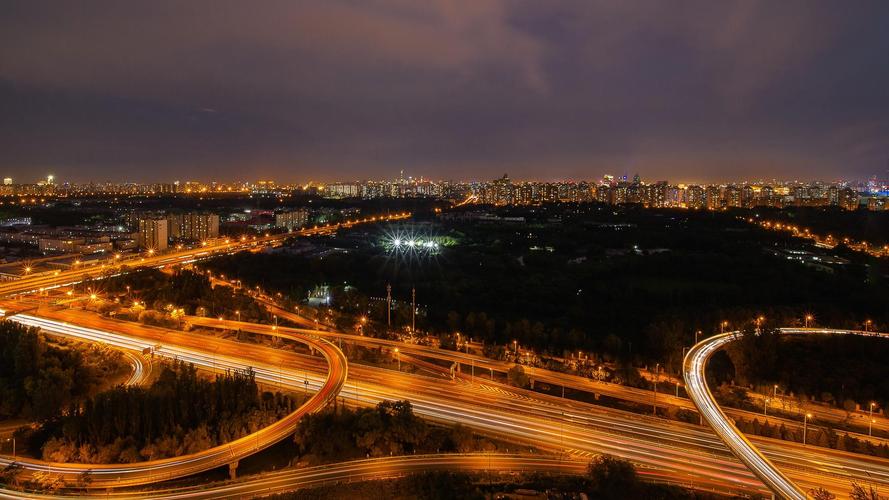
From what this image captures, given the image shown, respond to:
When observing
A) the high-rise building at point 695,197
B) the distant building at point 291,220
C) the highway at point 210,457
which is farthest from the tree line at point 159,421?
the high-rise building at point 695,197

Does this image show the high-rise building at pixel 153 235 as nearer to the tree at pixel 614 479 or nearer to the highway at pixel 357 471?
the highway at pixel 357 471

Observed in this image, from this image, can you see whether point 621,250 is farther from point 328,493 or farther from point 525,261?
point 328,493

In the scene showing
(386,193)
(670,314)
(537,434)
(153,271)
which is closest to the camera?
(537,434)

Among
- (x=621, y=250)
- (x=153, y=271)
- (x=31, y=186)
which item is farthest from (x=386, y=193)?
(x=153, y=271)

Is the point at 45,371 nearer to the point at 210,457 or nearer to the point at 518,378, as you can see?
the point at 210,457

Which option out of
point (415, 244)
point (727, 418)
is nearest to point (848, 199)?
point (415, 244)
